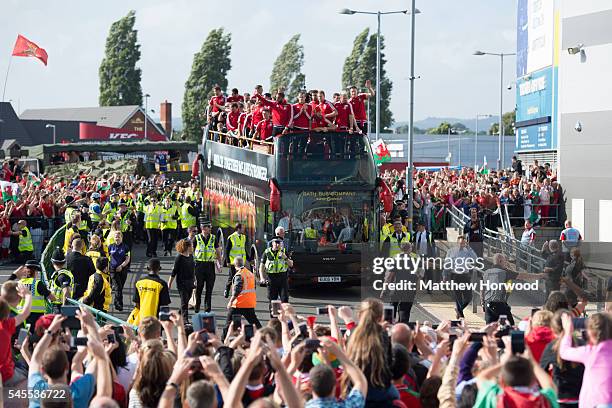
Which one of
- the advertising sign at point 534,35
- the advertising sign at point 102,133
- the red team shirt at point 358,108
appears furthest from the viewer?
the advertising sign at point 102,133

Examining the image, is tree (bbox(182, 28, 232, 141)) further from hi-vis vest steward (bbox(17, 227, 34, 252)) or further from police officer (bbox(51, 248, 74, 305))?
police officer (bbox(51, 248, 74, 305))

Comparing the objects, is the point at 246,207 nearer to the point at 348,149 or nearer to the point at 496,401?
the point at 348,149

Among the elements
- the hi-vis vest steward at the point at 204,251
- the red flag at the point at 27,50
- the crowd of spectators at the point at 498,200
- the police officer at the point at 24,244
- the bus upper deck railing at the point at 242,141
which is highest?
the red flag at the point at 27,50

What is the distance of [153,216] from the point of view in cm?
2623

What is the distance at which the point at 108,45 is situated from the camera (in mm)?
98875

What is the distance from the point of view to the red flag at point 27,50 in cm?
4847

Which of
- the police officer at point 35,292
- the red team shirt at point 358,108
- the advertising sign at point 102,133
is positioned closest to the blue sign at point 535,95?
the red team shirt at point 358,108

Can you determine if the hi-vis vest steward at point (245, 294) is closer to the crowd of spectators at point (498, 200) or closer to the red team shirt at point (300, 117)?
the red team shirt at point (300, 117)

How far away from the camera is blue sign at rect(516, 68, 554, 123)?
135 ft

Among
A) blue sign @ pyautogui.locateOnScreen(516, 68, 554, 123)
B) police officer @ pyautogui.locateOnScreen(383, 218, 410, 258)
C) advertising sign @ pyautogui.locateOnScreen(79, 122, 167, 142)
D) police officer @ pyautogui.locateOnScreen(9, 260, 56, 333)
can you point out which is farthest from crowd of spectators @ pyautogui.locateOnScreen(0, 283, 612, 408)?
advertising sign @ pyautogui.locateOnScreen(79, 122, 167, 142)

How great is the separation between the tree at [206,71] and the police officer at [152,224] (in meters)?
63.9

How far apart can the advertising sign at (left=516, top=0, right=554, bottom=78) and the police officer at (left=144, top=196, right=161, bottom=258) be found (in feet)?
67.9

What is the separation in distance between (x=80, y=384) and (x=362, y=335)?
201cm

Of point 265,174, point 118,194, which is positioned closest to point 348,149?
point 265,174
